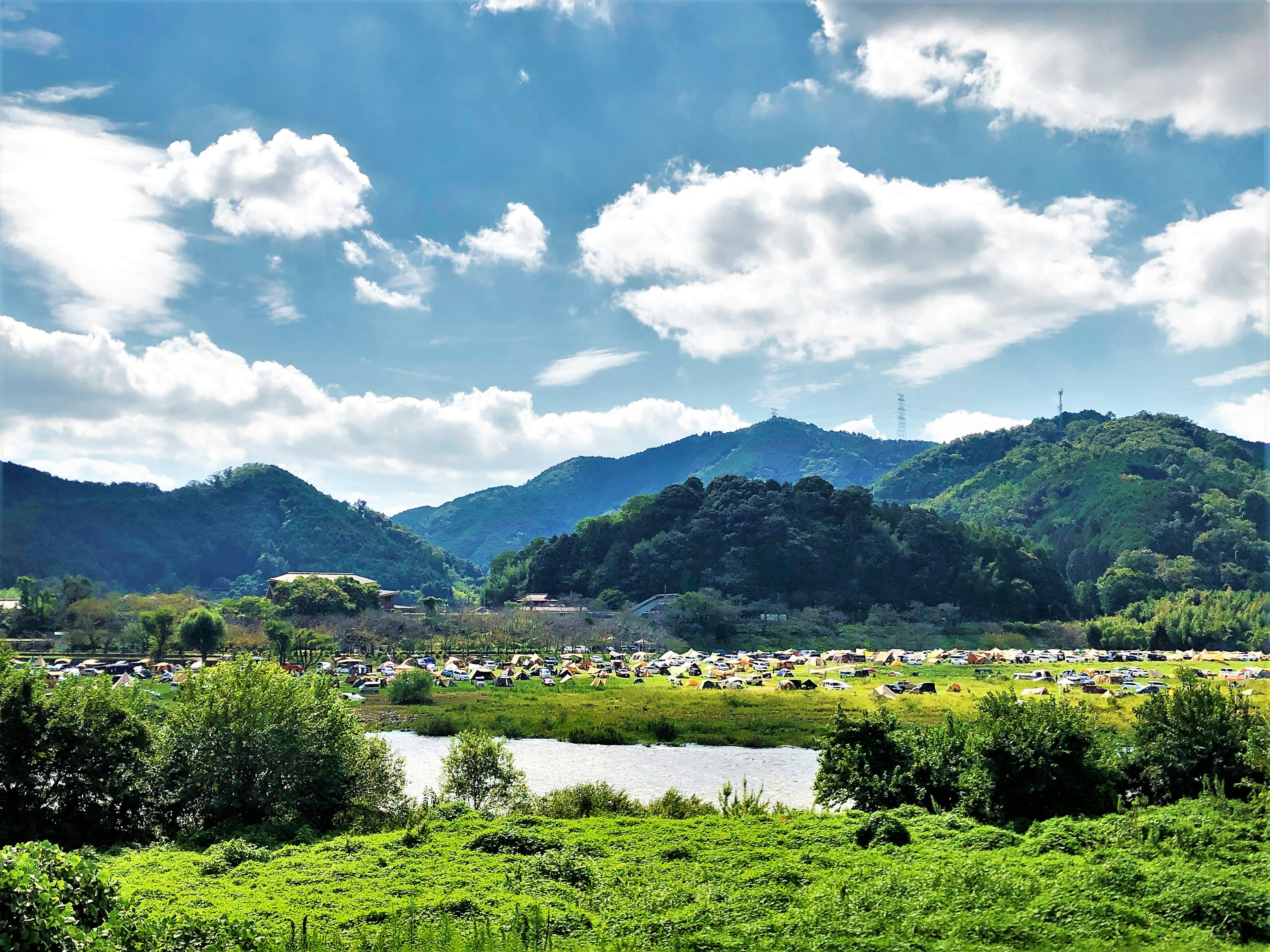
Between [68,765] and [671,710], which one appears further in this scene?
[671,710]

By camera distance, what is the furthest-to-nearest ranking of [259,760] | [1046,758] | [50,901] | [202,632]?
[202,632] < [259,760] < [1046,758] < [50,901]

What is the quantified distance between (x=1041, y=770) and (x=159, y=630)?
74376 millimetres

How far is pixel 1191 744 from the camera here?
19.3 m

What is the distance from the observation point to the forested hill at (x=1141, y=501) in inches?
5094

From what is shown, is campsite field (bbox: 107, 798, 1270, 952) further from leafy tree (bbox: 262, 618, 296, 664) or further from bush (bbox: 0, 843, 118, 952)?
leafy tree (bbox: 262, 618, 296, 664)

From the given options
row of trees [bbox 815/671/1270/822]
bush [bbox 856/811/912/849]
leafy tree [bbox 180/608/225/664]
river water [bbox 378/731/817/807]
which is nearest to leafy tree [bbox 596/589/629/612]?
leafy tree [bbox 180/608/225/664]

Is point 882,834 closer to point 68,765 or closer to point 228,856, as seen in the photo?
point 228,856

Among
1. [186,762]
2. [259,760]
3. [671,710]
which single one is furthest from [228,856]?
[671,710]

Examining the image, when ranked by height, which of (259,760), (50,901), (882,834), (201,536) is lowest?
(882,834)

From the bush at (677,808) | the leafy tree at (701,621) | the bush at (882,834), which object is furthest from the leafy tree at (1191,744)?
the leafy tree at (701,621)

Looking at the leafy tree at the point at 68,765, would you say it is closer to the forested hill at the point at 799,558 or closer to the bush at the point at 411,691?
the bush at the point at 411,691

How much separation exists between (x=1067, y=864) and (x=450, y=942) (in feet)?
30.3

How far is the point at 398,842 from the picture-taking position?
18.0 m

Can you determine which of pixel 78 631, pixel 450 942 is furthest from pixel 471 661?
pixel 450 942
